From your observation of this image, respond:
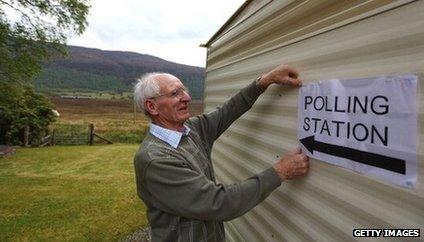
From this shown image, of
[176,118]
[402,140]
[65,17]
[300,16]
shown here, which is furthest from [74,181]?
[402,140]

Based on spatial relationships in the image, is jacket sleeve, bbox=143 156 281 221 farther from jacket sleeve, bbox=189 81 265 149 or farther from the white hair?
jacket sleeve, bbox=189 81 265 149

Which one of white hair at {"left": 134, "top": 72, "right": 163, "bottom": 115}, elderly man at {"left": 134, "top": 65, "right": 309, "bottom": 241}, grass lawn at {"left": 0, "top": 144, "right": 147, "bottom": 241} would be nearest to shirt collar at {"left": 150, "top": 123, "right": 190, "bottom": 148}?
elderly man at {"left": 134, "top": 65, "right": 309, "bottom": 241}

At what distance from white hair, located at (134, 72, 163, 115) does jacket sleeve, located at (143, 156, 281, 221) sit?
0.66 meters

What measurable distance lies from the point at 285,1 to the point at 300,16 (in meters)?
0.31

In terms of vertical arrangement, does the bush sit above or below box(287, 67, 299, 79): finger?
below

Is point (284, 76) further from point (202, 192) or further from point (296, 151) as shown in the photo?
point (202, 192)

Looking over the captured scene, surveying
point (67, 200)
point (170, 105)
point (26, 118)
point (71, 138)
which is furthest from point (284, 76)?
point (71, 138)

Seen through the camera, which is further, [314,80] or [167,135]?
[167,135]

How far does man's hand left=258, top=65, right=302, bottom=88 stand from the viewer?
2.85 m

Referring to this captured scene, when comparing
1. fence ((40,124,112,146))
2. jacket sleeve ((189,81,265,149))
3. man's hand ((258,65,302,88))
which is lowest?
fence ((40,124,112,146))

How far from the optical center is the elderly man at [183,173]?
2668 mm

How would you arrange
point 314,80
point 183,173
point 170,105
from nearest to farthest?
point 314,80 < point 183,173 < point 170,105

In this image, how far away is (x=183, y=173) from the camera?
8.94 feet

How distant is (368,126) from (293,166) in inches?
29.6
